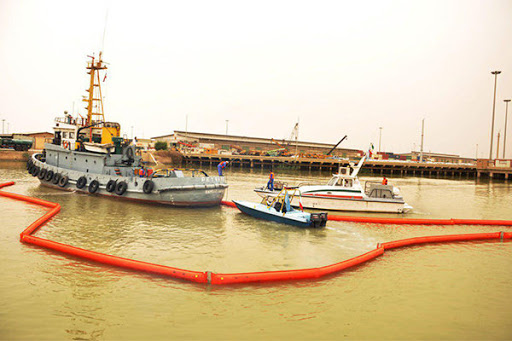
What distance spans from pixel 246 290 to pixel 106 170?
56.4ft

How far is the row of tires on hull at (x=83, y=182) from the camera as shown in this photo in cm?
1944

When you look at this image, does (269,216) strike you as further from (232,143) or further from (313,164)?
(232,143)

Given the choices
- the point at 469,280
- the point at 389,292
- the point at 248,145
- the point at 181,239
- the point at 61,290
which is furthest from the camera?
the point at 248,145

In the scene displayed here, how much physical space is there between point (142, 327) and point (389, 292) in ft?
19.7

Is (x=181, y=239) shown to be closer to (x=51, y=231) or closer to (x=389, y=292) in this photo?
(x=51, y=231)

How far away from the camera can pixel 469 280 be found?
9750mm

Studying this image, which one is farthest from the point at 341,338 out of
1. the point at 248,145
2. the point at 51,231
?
the point at 248,145

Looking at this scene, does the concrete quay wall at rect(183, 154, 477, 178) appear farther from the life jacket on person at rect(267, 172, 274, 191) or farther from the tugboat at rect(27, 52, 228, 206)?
the life jacket on person at rect(267, 172, 274, 191)

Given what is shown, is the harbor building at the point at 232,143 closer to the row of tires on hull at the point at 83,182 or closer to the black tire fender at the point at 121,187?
the row of tires on hull at the point at 83,182

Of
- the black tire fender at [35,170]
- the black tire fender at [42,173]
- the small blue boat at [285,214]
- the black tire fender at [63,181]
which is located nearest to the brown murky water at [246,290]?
the small blue boat at [285,214]

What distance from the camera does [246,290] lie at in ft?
26.3

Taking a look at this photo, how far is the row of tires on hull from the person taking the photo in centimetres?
1944

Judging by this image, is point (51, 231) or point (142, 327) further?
point (51, 231)

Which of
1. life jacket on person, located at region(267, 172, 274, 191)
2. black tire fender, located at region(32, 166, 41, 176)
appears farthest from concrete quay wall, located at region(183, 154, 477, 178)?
life jacket on person, located at region(267, 172, 274, 191)
